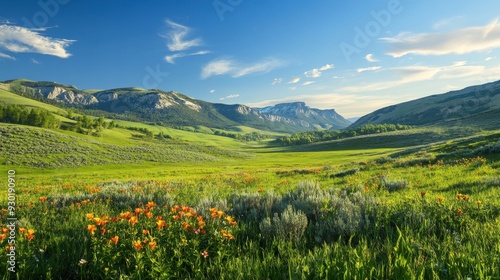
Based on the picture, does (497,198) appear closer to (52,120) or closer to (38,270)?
(38,270)

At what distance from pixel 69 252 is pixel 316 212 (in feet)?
14.7

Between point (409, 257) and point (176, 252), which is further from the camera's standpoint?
point (176, 252)

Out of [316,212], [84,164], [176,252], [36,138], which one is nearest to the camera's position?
[176,252]

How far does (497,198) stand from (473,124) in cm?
14484

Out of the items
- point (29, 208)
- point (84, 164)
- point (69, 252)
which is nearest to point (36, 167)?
point (84, 164)

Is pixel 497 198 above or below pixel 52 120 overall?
below

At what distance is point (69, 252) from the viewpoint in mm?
3887

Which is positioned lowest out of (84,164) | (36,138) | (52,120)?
(84,164)

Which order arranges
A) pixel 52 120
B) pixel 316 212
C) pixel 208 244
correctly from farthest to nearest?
pixel 52 120, pixel 316 212, pixel 208 244

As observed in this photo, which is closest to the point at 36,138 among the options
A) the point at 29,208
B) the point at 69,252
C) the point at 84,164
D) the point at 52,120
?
the point at 84,164

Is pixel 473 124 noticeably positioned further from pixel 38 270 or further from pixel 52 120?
pixel 52 120

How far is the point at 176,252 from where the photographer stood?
3.35m

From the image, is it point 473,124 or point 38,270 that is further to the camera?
point 473,124

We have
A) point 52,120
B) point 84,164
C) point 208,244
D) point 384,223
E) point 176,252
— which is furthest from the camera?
point 52,120
